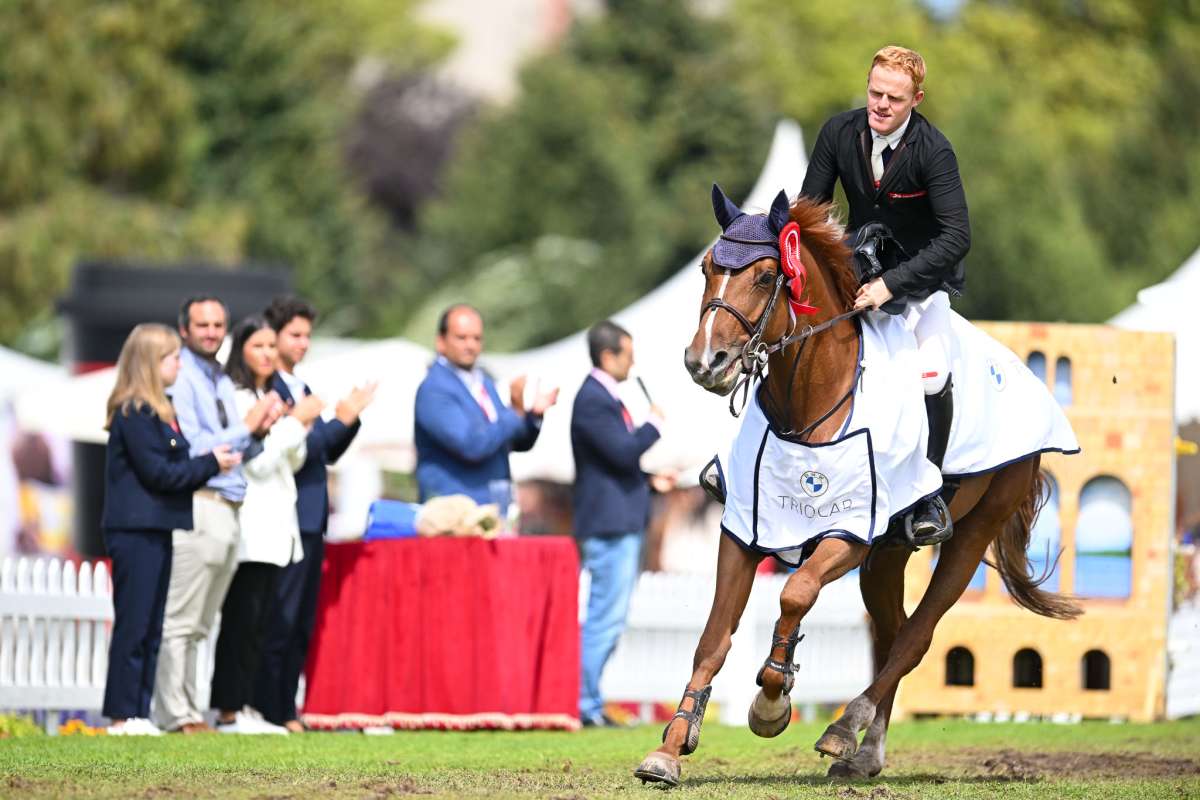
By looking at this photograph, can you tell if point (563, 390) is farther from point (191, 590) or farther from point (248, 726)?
point (191, 590)

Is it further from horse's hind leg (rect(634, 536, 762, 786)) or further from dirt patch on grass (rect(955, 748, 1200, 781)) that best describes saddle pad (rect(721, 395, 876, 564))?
dirt patch on grass (rect(955, 748, 1200, 781))

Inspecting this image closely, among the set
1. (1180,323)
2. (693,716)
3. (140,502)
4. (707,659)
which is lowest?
(693,716)

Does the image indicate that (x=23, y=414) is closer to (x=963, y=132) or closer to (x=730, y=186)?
(x=963, y=132)

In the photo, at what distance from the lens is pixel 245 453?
473 inches

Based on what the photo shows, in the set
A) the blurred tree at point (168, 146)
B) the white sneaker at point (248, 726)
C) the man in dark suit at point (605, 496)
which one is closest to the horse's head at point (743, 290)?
the white sneaker at point (248, 726)

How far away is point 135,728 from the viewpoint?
456 inches

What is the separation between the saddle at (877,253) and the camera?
9.38 meters

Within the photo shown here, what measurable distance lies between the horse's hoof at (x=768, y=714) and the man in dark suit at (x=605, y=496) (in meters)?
4.90

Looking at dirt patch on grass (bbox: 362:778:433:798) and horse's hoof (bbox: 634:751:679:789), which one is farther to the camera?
horse's hoof (bbox: 634:751:679:789)

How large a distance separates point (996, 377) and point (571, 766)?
2.69m

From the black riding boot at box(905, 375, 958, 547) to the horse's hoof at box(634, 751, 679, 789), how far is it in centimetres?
154

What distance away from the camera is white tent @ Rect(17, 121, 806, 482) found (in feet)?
60.2

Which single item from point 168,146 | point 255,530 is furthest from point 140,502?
point 168,146

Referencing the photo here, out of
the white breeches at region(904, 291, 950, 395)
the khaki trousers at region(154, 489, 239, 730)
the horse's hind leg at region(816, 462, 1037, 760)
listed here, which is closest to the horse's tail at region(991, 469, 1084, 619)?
the horse's hind leg at region(816, 462, 1037, 760)
